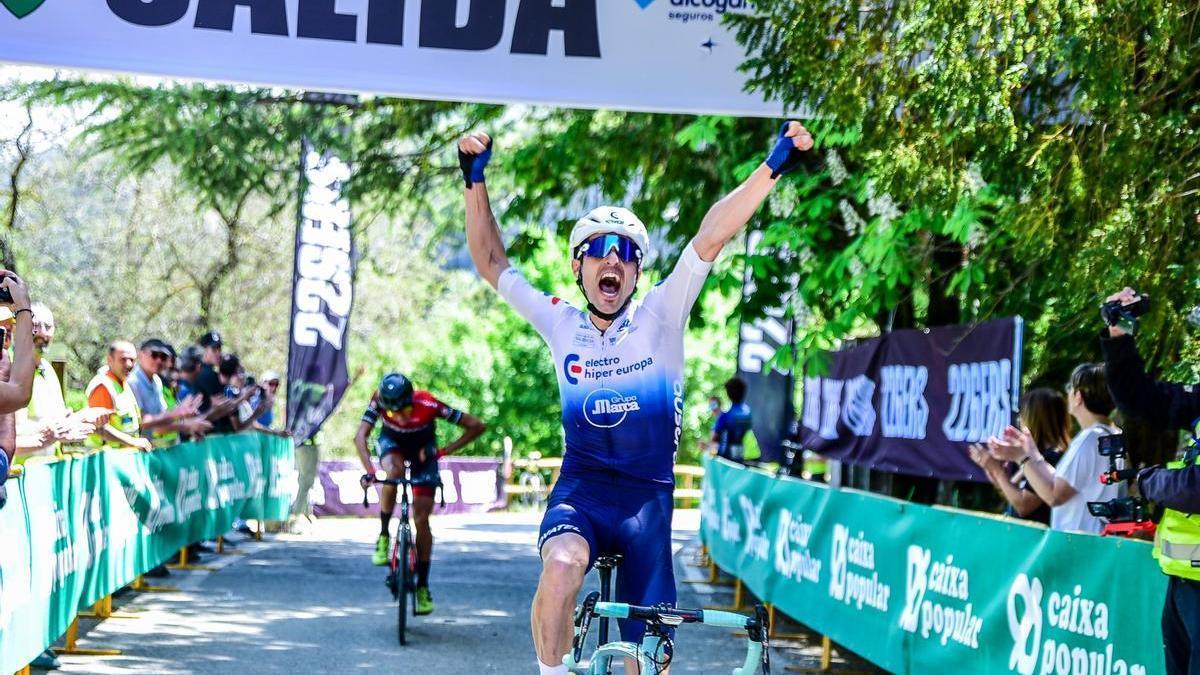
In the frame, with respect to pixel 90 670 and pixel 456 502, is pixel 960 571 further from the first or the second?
pixel 456 502

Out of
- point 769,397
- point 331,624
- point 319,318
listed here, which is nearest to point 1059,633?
point 331,624

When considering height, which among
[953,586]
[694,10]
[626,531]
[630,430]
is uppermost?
[694,10]

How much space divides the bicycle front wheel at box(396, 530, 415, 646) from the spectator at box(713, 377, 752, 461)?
8052 mm

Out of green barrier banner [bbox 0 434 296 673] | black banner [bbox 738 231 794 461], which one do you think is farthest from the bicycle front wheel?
black banner [bbox 738 231 794 461]

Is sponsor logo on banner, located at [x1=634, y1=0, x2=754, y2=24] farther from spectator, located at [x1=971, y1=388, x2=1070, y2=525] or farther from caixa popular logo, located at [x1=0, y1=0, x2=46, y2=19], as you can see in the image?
caixa popular logo, located at [x1=0, y1=0, x2=46, y2=19]

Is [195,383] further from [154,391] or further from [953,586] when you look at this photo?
[953,586]

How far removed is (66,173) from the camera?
3030 cm

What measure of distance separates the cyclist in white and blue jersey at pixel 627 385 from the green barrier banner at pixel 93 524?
3.32m

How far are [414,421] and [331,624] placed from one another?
170cm

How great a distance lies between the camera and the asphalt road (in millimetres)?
10648

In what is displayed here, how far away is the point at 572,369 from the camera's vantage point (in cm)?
602

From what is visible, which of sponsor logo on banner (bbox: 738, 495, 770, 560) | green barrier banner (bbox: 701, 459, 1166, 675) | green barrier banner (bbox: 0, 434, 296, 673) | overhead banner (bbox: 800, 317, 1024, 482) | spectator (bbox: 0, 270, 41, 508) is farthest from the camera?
sponsor logo on banner (bbox: 738, 495, 770, 560)

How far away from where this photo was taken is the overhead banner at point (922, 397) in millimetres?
10547

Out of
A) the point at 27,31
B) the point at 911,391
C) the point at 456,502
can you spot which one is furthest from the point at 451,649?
the point at 456,502
